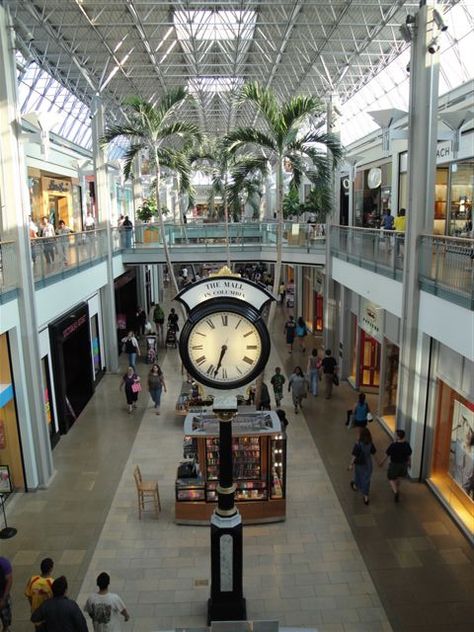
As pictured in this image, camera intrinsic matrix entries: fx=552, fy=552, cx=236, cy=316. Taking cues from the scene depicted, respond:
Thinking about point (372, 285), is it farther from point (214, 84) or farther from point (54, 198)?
point (214, 84)

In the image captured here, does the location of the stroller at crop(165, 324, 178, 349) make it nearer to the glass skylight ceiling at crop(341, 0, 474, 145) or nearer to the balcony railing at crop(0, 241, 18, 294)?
the glass skylight ceiling at crop(341, 0, 474, 145)

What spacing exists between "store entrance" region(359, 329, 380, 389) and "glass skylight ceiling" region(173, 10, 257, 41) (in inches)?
587

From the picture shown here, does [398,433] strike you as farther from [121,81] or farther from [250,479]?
[121,81]

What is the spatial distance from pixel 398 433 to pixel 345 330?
332 inches

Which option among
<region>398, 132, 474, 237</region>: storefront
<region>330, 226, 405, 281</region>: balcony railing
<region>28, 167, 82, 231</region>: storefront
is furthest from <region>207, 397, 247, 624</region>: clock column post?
<region>28, 167, 82, 231</region>: storefront

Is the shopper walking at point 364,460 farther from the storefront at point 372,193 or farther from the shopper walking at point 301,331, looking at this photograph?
the storefront at point 372,193

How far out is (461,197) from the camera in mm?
15445

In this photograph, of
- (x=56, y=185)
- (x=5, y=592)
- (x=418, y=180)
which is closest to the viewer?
(x=5, y=592)

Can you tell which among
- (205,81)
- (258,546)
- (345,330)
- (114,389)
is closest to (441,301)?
(258,546)

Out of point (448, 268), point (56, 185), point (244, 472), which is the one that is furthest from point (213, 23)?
point (244, 472)

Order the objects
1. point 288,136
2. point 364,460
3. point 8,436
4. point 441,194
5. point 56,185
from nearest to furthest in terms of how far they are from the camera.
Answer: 1. point 364,460
2. point 8,436
3. point 288,136
4. point 441,194
5. point 56,185

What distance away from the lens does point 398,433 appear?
1035 cm

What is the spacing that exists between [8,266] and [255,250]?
50.1ft

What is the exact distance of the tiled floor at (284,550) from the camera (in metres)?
7.62
